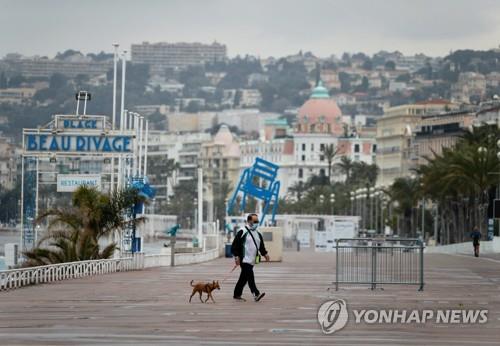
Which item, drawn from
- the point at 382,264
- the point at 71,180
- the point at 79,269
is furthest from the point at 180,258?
the point at 382,264

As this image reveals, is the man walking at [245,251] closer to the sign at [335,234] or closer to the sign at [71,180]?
the sign at [71,180]

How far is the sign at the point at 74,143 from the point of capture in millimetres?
58062

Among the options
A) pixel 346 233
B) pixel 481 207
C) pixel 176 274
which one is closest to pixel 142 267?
pixel 176 274

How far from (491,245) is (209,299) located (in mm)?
53414

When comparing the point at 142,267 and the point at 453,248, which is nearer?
the point at 142,267

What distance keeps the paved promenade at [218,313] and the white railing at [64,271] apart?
0.52 meters

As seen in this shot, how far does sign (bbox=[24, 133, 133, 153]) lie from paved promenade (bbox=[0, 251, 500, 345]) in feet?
54.3

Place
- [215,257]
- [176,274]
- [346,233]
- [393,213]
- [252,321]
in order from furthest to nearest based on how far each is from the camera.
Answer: [393,213] → [346,233] → [215,257] → [176,274] → [252,321]

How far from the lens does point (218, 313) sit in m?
27.4

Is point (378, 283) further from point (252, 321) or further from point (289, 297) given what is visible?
point (252, 321)

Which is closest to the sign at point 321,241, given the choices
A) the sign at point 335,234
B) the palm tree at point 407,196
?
the sign at point 335,234

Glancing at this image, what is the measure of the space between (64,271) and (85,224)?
23.2ft

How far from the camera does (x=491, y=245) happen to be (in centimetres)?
8331

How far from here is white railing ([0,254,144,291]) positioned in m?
36.0
